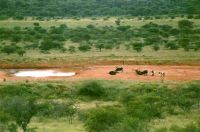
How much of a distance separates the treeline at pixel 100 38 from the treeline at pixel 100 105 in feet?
58.7

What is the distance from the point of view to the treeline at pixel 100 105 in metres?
24.3

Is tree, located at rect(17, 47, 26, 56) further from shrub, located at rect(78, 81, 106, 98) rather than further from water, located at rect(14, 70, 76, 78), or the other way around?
shrub, located at rect(78, 81, 106, 98)

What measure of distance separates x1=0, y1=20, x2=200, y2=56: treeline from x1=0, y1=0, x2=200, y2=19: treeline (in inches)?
686

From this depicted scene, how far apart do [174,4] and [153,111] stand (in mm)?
73667

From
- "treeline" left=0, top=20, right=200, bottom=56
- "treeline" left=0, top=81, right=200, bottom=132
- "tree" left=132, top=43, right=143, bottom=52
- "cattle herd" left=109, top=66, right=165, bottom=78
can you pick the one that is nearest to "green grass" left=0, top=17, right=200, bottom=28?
"treeline" left=0, top=20, right=200, bottom=56

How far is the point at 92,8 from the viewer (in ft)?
326

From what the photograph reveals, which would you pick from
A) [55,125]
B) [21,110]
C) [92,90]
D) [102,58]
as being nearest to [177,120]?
[55,125]

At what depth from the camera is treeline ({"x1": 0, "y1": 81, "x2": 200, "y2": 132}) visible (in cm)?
2428

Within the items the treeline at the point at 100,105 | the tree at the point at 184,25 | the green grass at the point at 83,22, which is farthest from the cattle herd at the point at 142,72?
the green grass at the point at 83,22

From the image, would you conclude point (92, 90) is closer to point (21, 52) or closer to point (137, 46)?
point (21, 52)

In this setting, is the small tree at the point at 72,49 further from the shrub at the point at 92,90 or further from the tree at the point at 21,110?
the tree at the point at 21,110

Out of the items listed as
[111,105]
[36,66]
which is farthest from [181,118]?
[36,66]

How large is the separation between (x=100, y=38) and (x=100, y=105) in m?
34.6

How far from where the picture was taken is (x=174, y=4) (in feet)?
328
